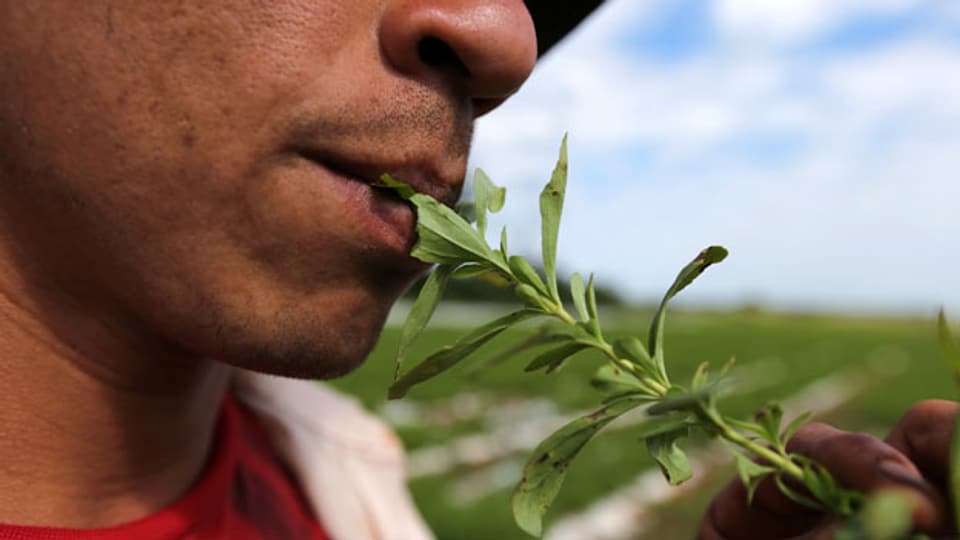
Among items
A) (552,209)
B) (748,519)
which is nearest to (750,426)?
(552,209)

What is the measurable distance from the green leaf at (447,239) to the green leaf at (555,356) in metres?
0.16

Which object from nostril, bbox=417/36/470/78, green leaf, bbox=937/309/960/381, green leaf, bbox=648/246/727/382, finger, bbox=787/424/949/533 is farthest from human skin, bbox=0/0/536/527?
green leaf, bbox=937/309/960/381

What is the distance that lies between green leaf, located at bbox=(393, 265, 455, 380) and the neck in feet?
2.77

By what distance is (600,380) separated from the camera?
850 millimetres

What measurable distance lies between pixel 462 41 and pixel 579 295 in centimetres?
60

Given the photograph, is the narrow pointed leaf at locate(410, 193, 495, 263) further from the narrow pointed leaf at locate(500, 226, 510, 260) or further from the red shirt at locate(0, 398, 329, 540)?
the red shirt at locate(0, 398, 329, 540)

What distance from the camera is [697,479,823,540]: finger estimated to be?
1.27 m

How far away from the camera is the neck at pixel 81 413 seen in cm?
165

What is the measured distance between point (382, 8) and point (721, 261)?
2.32ft

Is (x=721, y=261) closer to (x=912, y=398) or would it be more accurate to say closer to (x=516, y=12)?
(x=516, y=12)

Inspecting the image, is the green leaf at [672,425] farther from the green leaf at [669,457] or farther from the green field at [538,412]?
the green field at [538,412]

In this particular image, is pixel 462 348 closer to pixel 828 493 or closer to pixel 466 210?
pixel 828 493

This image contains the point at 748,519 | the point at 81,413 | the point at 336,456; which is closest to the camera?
the point at 748,519

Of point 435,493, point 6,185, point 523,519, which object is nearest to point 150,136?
point 6,185
